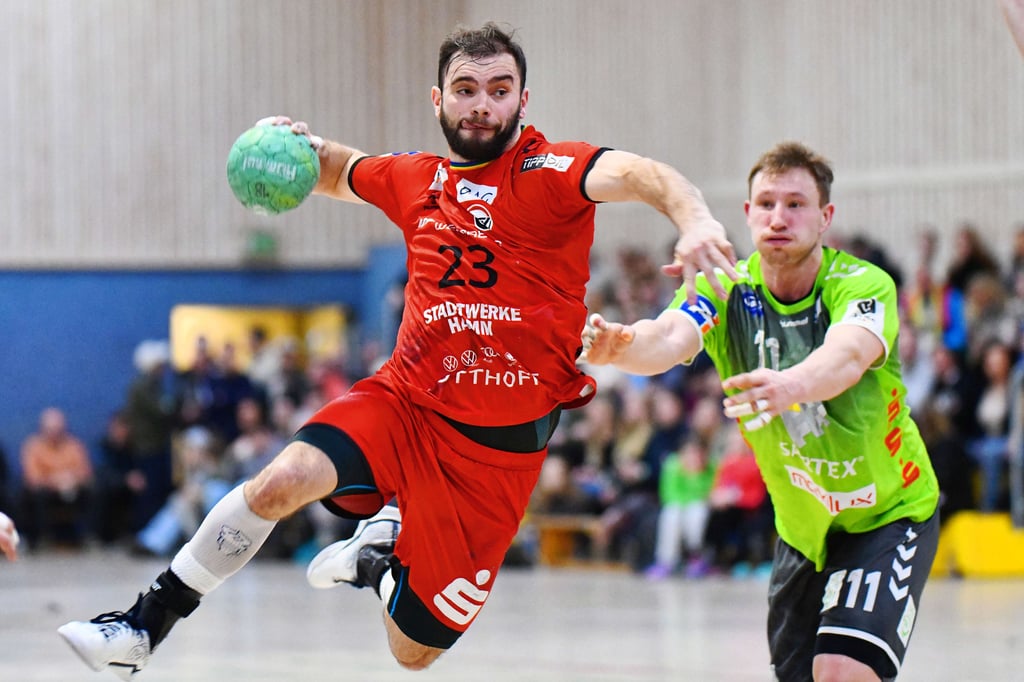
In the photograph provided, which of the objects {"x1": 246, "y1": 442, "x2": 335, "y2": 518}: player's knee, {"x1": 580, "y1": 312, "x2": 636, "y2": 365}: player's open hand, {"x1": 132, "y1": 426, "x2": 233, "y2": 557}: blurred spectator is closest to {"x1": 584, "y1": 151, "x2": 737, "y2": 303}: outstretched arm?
{"x1": 580, "y1": 312, "x2": 636, "y2": 365}: player's open hand

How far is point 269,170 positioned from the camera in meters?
5.91

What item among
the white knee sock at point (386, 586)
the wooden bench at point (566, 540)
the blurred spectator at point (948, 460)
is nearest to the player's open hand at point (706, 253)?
the white knee sock at point (386, 586)

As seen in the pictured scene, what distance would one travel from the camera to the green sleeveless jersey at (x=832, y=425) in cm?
579

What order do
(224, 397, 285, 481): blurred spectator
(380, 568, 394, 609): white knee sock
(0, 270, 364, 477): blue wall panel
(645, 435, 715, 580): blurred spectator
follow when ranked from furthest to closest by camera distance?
(0, 270, 364, 477): blue wall panel, (224, 397, 285, 481): blurred spectator, (645, 435, 715, 580): blurred spectator, (380, 568, 394, 609): white knee sock

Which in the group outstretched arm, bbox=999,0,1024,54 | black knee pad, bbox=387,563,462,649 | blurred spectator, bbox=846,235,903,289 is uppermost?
outstretched arm, bbox=999,0,1024,54

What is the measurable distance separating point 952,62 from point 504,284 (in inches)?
613

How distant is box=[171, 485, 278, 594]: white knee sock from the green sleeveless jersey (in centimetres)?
192

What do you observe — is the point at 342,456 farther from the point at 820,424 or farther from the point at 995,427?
the point at 995,427

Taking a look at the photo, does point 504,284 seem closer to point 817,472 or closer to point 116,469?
point 817,472

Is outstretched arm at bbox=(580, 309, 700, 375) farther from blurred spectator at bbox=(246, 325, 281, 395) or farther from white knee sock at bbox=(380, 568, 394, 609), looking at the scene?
blurred spectator at bbox=(246, 325, 281, 395)

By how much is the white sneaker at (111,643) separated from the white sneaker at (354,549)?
1.41 metres

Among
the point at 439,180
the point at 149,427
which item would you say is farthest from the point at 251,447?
the point at 439,180

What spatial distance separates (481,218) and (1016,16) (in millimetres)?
2130

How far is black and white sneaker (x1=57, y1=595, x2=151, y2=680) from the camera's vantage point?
5.29 meters
